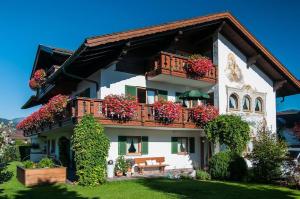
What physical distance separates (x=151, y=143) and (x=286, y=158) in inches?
306

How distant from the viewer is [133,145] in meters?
20.2

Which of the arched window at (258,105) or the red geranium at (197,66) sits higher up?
the red geranium at (197,66)

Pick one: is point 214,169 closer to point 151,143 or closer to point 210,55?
point 151,143

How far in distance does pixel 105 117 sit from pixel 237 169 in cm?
731

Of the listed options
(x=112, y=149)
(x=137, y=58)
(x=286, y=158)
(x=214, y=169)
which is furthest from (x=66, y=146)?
(x=286, y=158)

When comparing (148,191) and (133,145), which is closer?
(148,191)

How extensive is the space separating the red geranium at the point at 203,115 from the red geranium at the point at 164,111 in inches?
71.4

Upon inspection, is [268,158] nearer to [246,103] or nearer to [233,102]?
[233,102]

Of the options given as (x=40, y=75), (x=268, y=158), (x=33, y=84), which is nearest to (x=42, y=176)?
(x=268, y=158)

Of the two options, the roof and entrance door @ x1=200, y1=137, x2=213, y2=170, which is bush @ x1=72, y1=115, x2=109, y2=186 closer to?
the roof

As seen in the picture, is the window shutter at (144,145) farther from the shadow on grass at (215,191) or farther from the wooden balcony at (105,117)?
the shadow on grass at (215,191)

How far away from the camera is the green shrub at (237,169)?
17609mm

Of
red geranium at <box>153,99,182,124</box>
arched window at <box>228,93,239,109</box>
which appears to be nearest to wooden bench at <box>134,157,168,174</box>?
red geranium at <box>153,99,182,124</box>

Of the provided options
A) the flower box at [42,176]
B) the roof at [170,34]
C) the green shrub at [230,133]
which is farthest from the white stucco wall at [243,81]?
the flower box at [42,176]
